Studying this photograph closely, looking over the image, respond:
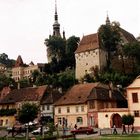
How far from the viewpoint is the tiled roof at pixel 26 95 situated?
86312 mm

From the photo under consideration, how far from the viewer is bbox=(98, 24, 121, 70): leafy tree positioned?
102m

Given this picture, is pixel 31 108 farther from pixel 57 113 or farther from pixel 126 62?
pixel 126 62

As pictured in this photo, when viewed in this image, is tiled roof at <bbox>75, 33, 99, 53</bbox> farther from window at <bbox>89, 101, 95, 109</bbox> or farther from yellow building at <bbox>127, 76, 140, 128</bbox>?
yellow building at <bbox>127, 76, 140, 128</bbox>

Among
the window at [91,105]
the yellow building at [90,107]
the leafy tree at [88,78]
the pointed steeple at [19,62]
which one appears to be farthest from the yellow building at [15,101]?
the pointed steeple at [19,62]

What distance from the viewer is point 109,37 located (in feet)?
337

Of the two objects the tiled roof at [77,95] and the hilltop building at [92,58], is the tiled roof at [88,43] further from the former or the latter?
the tiled roof at [77,95]

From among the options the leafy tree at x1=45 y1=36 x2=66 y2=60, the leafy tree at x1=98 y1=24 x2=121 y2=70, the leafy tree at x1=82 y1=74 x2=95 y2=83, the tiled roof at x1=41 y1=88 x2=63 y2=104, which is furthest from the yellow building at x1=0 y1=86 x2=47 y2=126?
the leafy tree at x1=45 y1=36 x2=66 y2=60

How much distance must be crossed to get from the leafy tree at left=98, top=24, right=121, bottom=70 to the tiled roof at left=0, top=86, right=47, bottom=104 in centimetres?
2292

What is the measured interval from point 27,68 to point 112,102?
86.8 meters

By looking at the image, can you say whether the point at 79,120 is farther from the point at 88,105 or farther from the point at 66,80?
the point at 66,80

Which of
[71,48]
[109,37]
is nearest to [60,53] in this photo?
[71,48]

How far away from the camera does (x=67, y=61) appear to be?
11831 cm

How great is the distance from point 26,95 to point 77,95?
1659 centimetres

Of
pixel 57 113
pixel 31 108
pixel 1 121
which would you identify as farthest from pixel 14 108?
pixel 31 108
